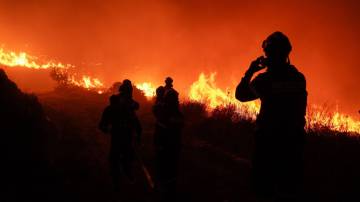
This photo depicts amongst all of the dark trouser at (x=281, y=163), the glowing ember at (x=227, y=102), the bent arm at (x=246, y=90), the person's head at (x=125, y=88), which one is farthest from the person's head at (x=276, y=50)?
the glowing ember at (x=227, y=102)

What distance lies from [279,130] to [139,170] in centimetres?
660

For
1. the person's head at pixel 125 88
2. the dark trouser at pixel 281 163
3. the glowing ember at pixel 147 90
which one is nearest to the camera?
the dark trouser at pixel 281 163

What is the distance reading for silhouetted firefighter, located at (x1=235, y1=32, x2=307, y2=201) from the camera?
4.00 metres

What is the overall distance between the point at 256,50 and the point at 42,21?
109 feet

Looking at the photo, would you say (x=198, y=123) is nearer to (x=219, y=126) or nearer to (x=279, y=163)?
(x=219, y=126)

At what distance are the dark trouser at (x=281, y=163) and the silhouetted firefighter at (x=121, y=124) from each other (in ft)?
15.4

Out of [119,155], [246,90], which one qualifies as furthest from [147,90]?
[246,90]

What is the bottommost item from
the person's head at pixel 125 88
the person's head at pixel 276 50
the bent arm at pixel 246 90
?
the bent arm at pixel 246 90

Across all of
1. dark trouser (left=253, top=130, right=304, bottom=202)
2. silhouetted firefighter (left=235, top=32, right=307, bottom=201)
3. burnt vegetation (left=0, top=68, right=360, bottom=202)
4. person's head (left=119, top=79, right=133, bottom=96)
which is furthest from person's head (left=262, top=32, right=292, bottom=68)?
person's head (left=119, top=79, right=133, bottom=96)

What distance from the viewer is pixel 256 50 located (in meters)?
56.8

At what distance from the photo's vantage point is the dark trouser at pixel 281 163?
13.1ft

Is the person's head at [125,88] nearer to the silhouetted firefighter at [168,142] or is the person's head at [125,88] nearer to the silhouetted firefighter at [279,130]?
the silhouetted firefighter at [168,142]

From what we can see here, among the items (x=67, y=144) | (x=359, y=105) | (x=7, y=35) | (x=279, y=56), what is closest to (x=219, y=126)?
(x=67, y=144)

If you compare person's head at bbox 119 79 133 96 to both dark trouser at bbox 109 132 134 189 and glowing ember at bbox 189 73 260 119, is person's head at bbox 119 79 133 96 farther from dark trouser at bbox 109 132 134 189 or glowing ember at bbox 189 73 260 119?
glowing ember at bbox 189 73 260 119
